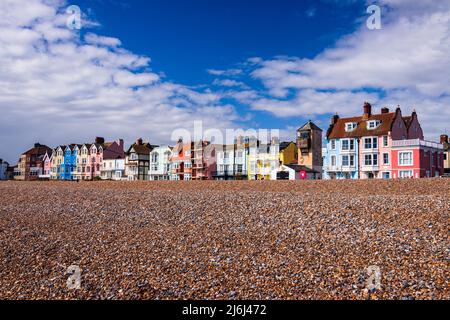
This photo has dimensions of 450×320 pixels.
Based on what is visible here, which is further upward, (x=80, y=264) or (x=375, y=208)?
(x=375, y=208)

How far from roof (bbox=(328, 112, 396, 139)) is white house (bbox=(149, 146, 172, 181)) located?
116 ft

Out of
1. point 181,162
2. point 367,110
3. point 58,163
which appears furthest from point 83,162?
point 367,110

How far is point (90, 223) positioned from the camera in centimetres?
1523

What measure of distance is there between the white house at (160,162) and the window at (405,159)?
4348 cm

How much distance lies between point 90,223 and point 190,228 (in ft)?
14.8

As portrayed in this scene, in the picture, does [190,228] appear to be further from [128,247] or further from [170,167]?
[170,167]

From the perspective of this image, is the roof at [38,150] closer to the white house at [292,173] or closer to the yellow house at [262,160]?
the yellow house at [262,160]

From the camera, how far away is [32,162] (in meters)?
107

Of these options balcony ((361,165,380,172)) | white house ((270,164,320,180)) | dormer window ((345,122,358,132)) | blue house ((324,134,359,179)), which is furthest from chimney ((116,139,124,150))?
balcony ((361,165,380,172))

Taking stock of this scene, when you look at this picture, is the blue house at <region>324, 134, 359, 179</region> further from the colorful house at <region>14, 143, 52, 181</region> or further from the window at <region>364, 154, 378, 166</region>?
the colorful house at <region>14, 143, 52, 181</region>

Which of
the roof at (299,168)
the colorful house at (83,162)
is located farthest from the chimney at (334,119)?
the colorful house at (83,162)

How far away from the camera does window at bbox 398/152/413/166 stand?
40.1m

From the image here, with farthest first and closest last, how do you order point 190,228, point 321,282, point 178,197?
point 178,197 → point 190,228 → point 321,282

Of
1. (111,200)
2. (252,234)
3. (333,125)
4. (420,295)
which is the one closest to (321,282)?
(420,295)
